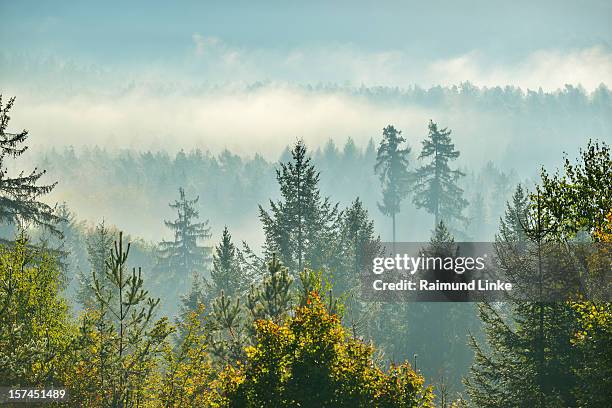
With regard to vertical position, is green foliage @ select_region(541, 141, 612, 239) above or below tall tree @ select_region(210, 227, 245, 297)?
below

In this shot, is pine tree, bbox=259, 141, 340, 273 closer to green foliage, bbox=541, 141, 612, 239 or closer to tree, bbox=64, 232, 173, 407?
green foliage, bbox=541, 141, 612, 239

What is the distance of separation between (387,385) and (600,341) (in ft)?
23.6

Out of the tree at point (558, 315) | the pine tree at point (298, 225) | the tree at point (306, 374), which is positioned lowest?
the tree at point (306, 374)

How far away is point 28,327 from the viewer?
23.0 metres

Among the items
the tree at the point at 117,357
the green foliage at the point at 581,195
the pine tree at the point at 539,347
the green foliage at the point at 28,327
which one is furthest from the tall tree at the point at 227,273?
the green foliage at the point at 581,195

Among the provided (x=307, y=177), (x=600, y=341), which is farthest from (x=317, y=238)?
(x=600, y=341)

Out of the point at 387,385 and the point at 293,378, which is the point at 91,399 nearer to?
the point at 293,378

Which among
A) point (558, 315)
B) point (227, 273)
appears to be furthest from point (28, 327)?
point (227, 273)

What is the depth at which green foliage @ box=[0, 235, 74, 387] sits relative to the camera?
65.4ft

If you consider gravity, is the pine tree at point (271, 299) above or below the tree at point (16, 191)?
below

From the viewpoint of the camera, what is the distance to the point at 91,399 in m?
20.7

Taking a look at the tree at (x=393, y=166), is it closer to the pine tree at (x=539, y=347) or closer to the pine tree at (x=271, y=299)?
the pine tree at (x=539, y=347)

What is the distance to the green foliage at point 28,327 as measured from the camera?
19922 mm

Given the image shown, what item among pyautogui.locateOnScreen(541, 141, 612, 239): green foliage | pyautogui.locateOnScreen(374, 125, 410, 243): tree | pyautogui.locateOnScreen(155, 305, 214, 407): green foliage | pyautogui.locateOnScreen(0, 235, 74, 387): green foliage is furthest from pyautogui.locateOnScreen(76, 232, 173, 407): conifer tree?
pyautogui.locateOnScreen(374, 125, 410, 243): tree
